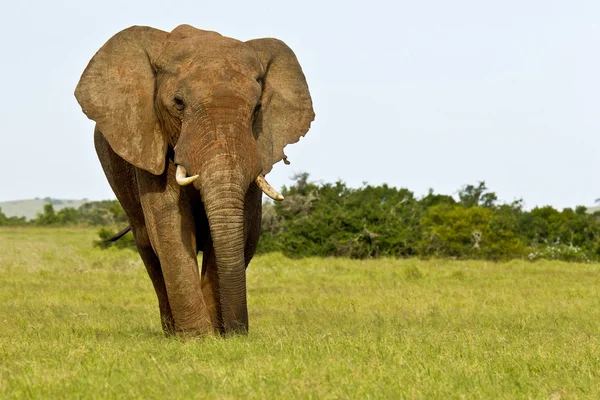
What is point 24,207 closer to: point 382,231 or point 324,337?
point 382,231

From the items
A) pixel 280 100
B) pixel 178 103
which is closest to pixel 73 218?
pixel 280 100

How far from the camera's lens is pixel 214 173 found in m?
7.80

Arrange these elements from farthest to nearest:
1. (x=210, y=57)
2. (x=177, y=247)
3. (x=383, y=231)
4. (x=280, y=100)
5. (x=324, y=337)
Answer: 1. (x=383, y=231)
2. (x=280, y=100)
3. (x=177, y=247)
4. (x=210, y=57)
5. (x=324, y=337)

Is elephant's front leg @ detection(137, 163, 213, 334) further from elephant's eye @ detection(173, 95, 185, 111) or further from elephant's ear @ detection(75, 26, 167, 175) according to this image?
elephant's eye @ detection(173, 95, 185, 111)

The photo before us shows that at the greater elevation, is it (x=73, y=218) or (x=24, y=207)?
(x=24, y=207)

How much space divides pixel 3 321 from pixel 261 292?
582 centimetres

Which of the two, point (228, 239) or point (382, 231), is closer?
point (228, 239)

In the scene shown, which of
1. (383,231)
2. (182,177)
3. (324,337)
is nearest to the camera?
(324,337)

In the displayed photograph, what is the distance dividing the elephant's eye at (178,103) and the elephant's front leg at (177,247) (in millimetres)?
569

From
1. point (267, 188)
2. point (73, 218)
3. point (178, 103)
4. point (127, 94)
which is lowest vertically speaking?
point (267, 188)

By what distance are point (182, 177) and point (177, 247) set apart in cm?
70

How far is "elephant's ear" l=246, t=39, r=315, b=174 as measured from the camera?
8.83 m

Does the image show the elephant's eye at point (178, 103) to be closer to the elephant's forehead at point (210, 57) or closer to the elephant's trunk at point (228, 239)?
the elephant's forehead at point (210, 57)

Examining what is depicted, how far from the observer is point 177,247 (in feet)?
27.6
